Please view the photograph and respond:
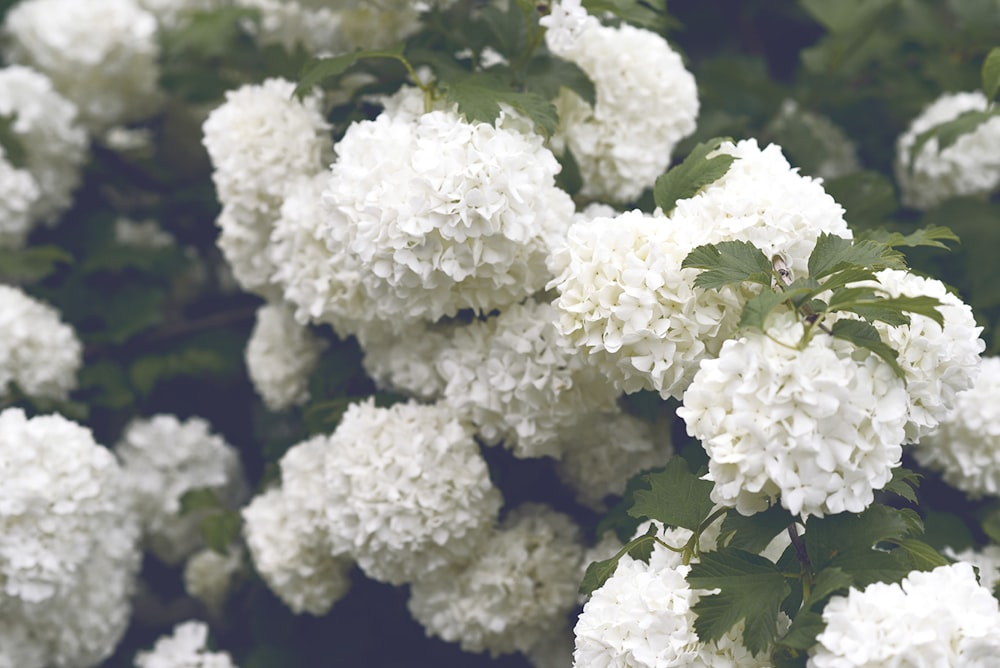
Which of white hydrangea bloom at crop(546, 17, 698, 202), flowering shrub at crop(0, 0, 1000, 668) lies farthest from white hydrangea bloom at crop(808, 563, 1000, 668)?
white hydrangea bloom at crop(546, 17, 698, 202)

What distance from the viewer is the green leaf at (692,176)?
1716 mm

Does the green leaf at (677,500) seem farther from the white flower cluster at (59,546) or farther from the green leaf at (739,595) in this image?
the white flower cluster at (59,546)

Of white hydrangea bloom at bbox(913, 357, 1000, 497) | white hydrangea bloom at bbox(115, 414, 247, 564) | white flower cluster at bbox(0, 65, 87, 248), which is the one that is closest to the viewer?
white hydrangea bloom at bbox(913, 357, 1000, 497)

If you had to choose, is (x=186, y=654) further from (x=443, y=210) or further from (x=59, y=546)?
(x=443, y=210)

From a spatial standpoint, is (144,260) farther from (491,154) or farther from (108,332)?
(491,154)

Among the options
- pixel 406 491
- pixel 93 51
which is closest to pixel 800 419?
pixel 406 491

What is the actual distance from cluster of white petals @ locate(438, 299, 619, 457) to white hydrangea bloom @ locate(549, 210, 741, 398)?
0.62 feet

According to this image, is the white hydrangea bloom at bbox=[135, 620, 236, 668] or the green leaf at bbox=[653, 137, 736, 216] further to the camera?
the white hydrangea bloom at bbox=[135, 620, 236, 668]

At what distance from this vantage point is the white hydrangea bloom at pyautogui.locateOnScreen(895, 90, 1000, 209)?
254 cm

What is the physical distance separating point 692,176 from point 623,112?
16.2 inches

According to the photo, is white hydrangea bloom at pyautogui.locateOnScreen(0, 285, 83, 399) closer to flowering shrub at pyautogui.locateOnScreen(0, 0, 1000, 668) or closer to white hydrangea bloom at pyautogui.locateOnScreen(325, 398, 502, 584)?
flowering shrub at pyautogui.locateOnScreen(0, 0, 1000, 668)

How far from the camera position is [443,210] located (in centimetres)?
167

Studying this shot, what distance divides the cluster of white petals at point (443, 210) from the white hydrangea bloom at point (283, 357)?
0.71m

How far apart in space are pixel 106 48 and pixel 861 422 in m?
2.51
